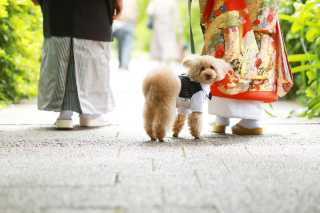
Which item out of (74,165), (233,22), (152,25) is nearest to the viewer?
(74,165)

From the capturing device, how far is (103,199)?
4.38 feet

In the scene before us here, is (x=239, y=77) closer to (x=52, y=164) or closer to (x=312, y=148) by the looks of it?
(x=312, y=148)

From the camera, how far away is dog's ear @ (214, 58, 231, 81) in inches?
95.7

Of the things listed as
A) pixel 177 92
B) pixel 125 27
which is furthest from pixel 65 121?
pixel 125 27

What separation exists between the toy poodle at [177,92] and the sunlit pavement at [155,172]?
134 mm

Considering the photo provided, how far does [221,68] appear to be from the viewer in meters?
2.46

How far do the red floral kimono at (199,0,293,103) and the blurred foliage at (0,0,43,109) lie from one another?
2504 millimetres

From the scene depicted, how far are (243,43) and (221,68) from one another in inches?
15.7

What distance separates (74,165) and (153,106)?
0.75 m

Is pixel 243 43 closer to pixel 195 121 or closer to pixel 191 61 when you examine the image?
pixel 191 61


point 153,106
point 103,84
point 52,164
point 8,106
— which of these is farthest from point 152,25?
point 52,164

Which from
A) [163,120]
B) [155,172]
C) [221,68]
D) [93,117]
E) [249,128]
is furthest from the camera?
[93,117]

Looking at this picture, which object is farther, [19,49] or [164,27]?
[164,27]

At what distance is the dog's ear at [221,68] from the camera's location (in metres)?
2.43
